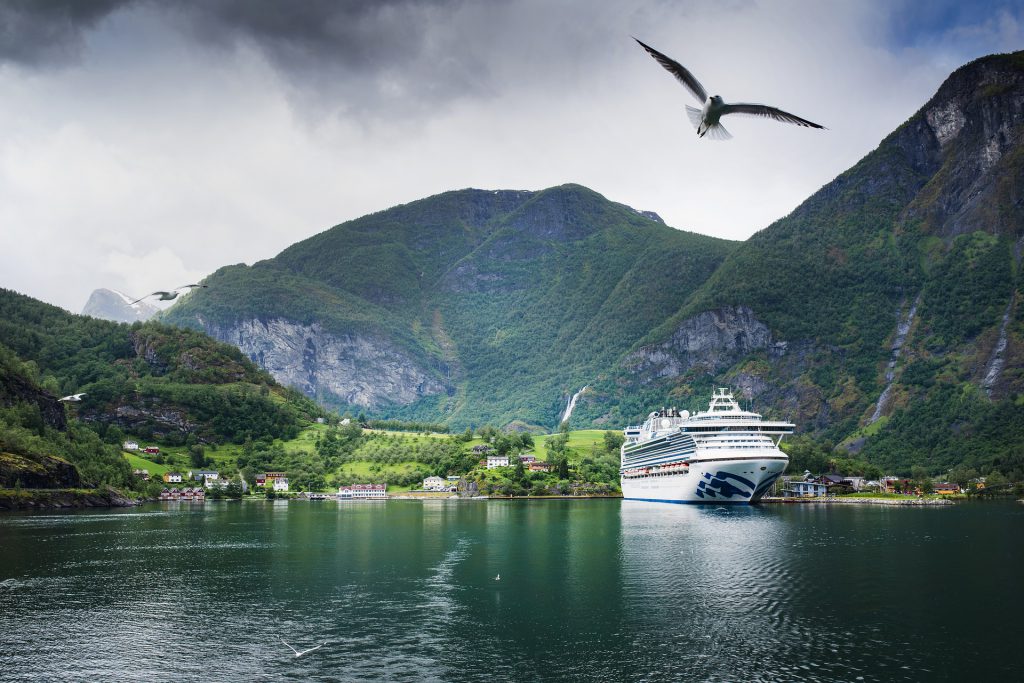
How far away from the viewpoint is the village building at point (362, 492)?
171 metres

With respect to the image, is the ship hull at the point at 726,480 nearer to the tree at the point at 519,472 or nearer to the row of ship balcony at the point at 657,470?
the row of ship balcony at the point at 657,470

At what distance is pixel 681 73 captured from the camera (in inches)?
624

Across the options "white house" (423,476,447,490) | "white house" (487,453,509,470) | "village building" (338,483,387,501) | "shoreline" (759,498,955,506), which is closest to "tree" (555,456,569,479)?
"white house" (487,453,509,470)

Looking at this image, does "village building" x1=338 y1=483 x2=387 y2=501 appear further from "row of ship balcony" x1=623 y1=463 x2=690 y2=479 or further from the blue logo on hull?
the blue logo on hull

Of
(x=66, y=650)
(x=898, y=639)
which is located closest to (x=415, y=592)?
(x=66, y=650)

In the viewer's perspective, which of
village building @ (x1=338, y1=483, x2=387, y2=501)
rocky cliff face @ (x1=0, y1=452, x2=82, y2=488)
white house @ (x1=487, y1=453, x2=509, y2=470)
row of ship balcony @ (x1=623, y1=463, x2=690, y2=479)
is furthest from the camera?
white house @ (x1=487, y1=453, x2=509, y2=470)

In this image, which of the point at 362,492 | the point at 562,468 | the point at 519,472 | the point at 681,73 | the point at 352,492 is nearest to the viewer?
the point at 681,73

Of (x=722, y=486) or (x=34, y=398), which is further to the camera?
(x=34, y=398)

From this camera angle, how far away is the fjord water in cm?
3509

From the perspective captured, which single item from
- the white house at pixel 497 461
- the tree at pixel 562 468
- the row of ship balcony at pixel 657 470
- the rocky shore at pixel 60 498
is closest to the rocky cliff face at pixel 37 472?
the rocky shore at pixel 60 498

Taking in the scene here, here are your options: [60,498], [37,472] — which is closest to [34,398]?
[37,472]

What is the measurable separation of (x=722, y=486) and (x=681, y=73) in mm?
114535

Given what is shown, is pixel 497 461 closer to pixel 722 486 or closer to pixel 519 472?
pixel 519 472

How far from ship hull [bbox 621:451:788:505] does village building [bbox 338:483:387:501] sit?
2693 inches
